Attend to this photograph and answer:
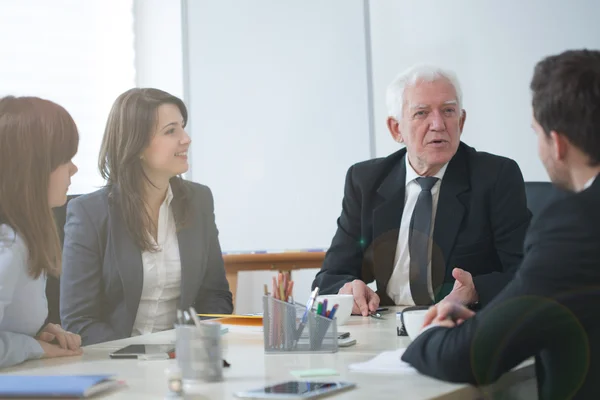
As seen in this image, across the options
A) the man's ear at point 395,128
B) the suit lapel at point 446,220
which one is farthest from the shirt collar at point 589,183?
the man's ear at point 395,128

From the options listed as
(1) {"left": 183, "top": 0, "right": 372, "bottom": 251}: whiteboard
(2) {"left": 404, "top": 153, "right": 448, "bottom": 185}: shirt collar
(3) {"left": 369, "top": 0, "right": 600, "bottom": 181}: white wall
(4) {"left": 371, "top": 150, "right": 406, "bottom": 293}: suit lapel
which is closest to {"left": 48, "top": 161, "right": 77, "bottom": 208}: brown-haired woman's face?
(4) {"left": 371, "top": 150, "right": 406, "bottom": 293}: suit lapel

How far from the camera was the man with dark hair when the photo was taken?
1167 mm

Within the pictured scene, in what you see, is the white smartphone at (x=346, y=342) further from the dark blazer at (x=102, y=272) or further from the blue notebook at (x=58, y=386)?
the dark blazer at (x=102, y=272)

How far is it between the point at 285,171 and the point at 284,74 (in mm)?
522

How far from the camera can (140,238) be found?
246 cm

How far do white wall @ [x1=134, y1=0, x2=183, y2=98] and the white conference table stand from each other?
2.96 meters

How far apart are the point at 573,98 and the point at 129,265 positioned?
1550mm

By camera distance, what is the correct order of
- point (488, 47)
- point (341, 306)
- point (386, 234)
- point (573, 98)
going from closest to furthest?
point (573, 98), point (341, 306), point (386, 234), point (488, 47)

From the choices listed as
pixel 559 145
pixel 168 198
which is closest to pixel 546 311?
pixel 559 145

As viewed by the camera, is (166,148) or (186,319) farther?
(166,148)

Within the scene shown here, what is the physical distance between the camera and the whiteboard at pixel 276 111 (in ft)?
13.5

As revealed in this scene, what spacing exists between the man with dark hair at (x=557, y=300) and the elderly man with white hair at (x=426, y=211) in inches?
39.8

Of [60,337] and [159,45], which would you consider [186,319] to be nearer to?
[60,337]

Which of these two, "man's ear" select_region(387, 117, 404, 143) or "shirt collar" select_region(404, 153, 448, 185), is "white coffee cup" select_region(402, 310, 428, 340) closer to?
"shirt collar" select_region(404, 153, 448, 185)
